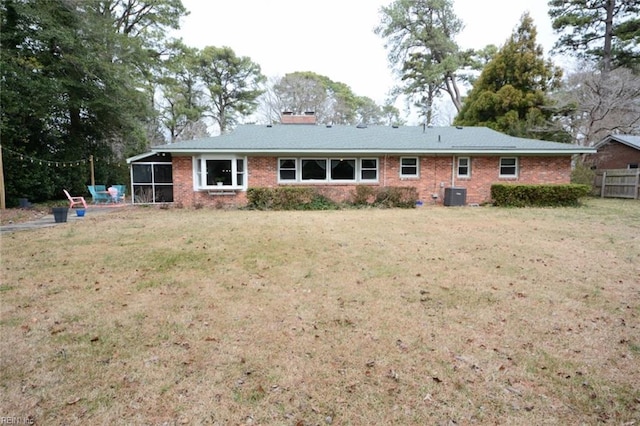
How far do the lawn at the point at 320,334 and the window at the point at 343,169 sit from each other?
357 inches

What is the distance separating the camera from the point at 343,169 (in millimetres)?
15617

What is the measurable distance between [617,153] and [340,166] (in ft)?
63.3

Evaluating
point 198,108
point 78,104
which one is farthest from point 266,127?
point 198,108

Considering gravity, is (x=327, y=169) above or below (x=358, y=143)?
below

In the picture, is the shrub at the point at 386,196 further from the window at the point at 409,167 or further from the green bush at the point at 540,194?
the green bush at the point at 540,194

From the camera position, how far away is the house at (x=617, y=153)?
65.9ft

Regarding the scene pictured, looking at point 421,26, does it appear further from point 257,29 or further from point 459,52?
point 257,29

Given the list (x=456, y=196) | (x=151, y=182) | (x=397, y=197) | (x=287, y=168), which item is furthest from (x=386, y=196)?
(x=151, y=182)

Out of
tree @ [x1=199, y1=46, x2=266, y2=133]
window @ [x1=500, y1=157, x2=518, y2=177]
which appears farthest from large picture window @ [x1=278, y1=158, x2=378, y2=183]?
tree @ [x1=199, y1=46, x2=266, y2=133]

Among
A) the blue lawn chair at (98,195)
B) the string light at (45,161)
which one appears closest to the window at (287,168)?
the blue lawn chair at (98,195)

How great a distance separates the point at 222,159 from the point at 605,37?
27515mm

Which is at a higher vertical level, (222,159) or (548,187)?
(222,159)

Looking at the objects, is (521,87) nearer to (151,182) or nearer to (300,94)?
(300,94)

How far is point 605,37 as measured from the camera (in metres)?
22.9
